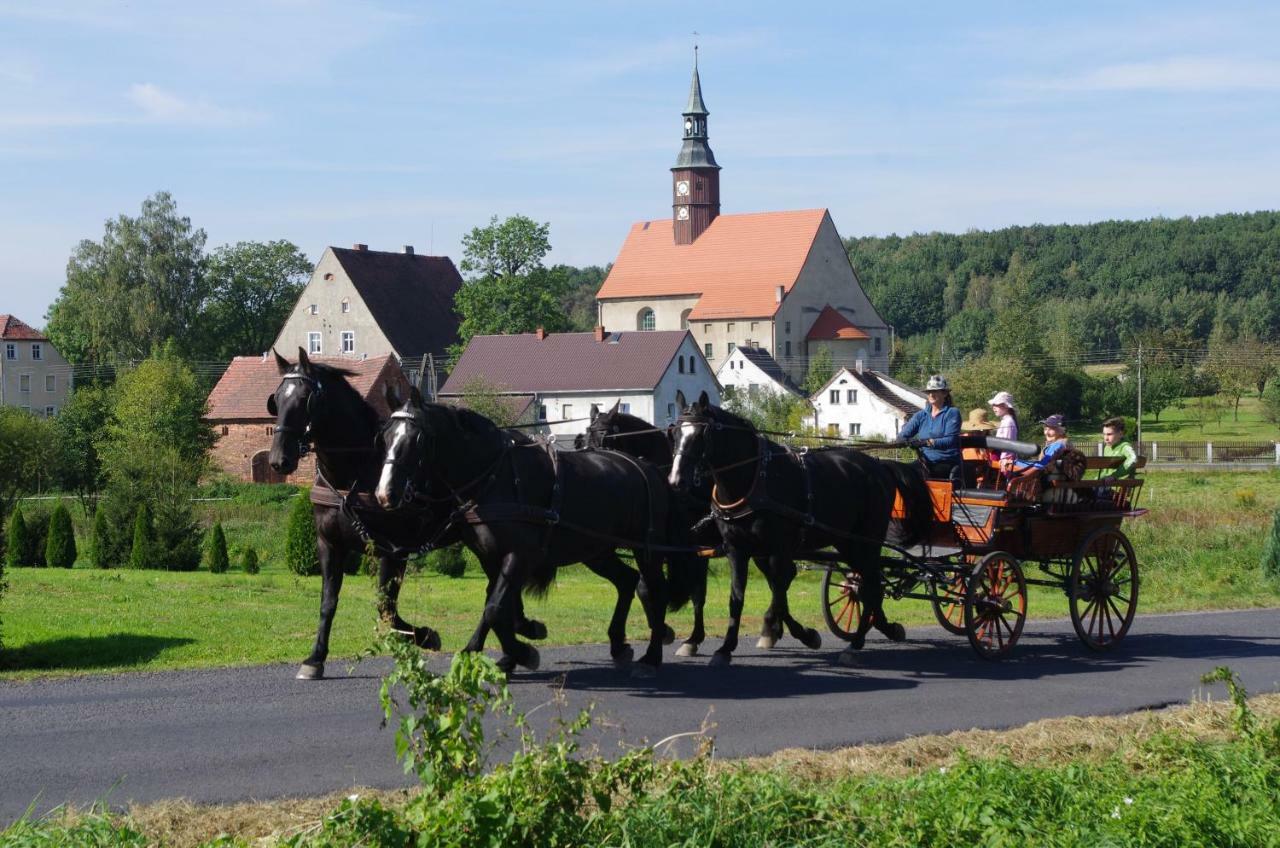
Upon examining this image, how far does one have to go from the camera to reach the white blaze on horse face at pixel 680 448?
10922 millimetres

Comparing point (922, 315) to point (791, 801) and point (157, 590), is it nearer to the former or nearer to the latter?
point (157, 590)

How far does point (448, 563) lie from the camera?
27203 mm

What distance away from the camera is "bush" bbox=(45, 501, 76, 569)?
28109 millimetres

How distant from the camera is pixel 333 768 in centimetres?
741

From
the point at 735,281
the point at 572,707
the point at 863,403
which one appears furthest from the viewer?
the point at 735,281

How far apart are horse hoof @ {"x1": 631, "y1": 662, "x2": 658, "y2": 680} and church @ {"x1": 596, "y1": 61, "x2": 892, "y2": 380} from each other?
79.3 metres

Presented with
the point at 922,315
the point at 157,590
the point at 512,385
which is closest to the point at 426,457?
the point at 157,590

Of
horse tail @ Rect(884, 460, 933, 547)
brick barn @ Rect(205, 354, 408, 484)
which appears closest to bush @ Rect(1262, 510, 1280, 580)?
horse tail @ Rect(884, 460, 933, 547)

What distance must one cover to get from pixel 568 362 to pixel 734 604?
58.6 meters

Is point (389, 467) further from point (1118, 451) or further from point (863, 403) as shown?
point (863, 403)

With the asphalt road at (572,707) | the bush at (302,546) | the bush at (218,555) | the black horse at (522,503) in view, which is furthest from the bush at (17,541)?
the black horse at (522,503)

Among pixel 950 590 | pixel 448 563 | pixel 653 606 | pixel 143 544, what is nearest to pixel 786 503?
pixel 653 606

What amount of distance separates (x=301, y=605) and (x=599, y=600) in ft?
14.0

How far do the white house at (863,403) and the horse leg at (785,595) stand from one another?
5735 cm
